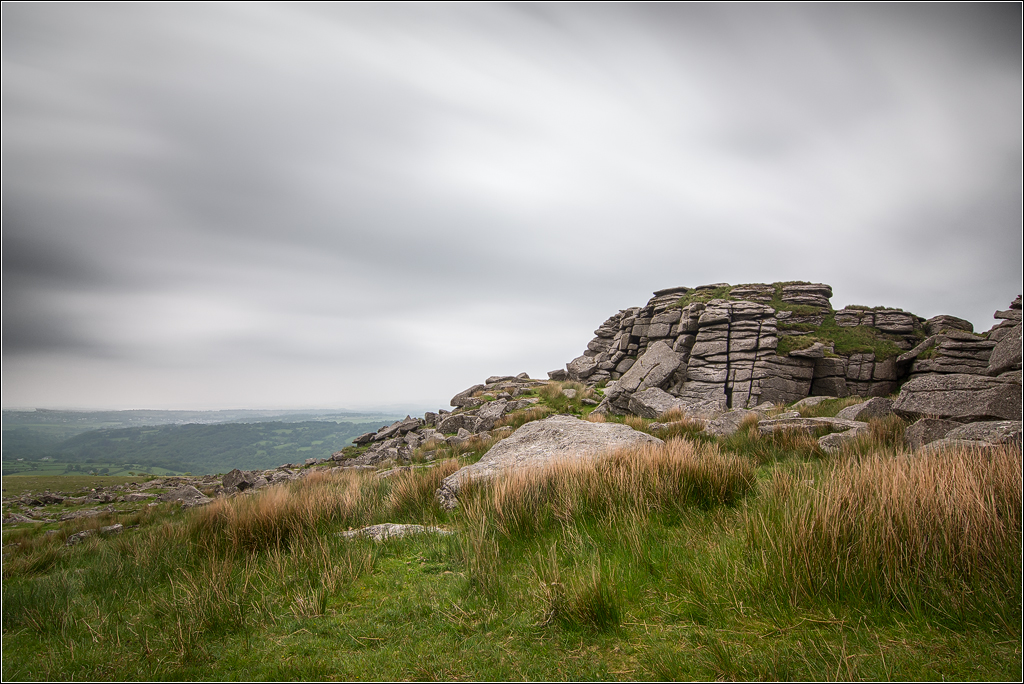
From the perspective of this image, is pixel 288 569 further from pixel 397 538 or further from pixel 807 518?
pixel 807 518

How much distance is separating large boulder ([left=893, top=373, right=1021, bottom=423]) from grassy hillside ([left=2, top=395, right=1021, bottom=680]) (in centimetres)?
476

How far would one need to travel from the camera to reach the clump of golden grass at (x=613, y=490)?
4.84 m

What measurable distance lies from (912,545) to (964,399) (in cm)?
715

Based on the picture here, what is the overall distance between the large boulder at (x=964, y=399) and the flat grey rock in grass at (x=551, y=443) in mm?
4822

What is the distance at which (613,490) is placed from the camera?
5.18m

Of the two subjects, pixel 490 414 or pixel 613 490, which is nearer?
pixel 613 490

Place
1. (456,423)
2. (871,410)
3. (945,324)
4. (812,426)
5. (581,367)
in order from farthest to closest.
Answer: (581,367) → (945,324) → (456,423) → (871,410) → (812,426)

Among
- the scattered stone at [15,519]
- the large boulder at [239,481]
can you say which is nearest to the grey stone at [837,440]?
the large boulder at [239,481]

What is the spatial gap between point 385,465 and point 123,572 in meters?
11.6

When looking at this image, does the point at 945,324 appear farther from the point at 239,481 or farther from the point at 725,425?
the point at 239,481

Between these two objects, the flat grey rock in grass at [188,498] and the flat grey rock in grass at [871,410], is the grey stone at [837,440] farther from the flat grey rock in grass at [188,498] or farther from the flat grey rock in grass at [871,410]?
the flat grey rock in grass at [188,498]

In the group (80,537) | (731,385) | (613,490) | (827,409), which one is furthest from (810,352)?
(80,537)

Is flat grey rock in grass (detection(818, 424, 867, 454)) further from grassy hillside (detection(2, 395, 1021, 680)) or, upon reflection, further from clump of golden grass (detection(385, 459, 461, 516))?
clump of golden grass (detection(385, 459, 461, 516))

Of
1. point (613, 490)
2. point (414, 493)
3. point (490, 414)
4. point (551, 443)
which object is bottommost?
point (490, 414)
